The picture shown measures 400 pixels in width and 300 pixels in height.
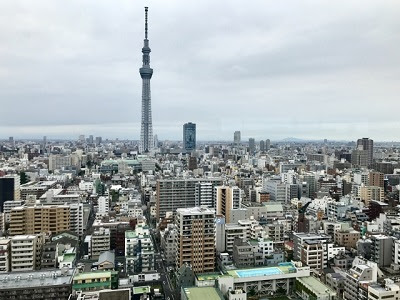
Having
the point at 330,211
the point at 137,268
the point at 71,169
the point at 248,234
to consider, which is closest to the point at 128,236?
the point at 137,268

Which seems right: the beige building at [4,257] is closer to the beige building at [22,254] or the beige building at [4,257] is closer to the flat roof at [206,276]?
the beige building at [22,254]

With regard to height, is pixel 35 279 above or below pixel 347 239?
above

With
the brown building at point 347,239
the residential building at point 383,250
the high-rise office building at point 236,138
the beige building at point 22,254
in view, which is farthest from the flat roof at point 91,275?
the high-rise office building at point 236,138

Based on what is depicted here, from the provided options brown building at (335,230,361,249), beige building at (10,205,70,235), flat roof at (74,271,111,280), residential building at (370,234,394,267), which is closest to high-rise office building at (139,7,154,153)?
beige building at (10,205,70,235)

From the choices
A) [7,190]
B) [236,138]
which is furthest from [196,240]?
[236,138]

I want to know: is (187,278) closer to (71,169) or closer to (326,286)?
(326,286)

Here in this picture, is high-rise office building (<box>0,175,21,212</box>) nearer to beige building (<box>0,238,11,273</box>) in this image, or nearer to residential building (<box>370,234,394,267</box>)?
beige building (<box>0,238,11,273</box>)

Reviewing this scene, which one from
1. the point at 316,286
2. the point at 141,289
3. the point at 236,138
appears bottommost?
the point at 141,289

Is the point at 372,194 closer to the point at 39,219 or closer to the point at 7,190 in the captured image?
the point at 39,219
